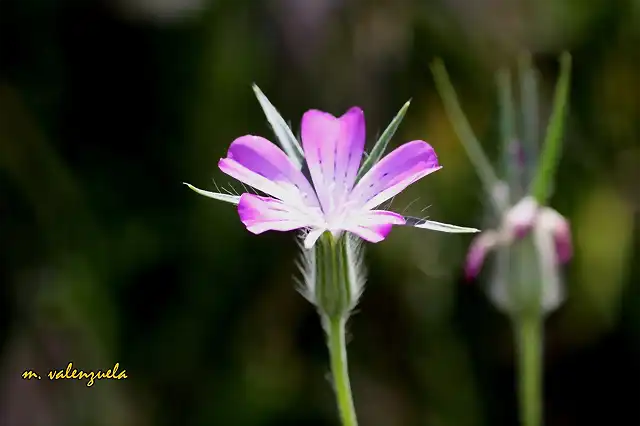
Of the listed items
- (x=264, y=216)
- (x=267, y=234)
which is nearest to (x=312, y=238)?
(x=264, y=216)

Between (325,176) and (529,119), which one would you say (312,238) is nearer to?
(325,176)

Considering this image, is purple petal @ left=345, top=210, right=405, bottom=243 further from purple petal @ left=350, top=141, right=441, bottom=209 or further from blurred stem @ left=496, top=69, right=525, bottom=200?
blurred stem @ left=496, top=69, right=525, bottom=200

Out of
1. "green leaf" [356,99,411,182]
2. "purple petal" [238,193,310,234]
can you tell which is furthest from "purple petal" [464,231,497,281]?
"purple petal" [238,193,310,234]

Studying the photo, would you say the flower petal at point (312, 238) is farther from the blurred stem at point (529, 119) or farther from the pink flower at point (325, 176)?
the blurred stem at point (529, 119)

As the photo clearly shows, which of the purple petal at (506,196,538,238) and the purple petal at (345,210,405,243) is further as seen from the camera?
the purple petal at (506,196,538,238)
